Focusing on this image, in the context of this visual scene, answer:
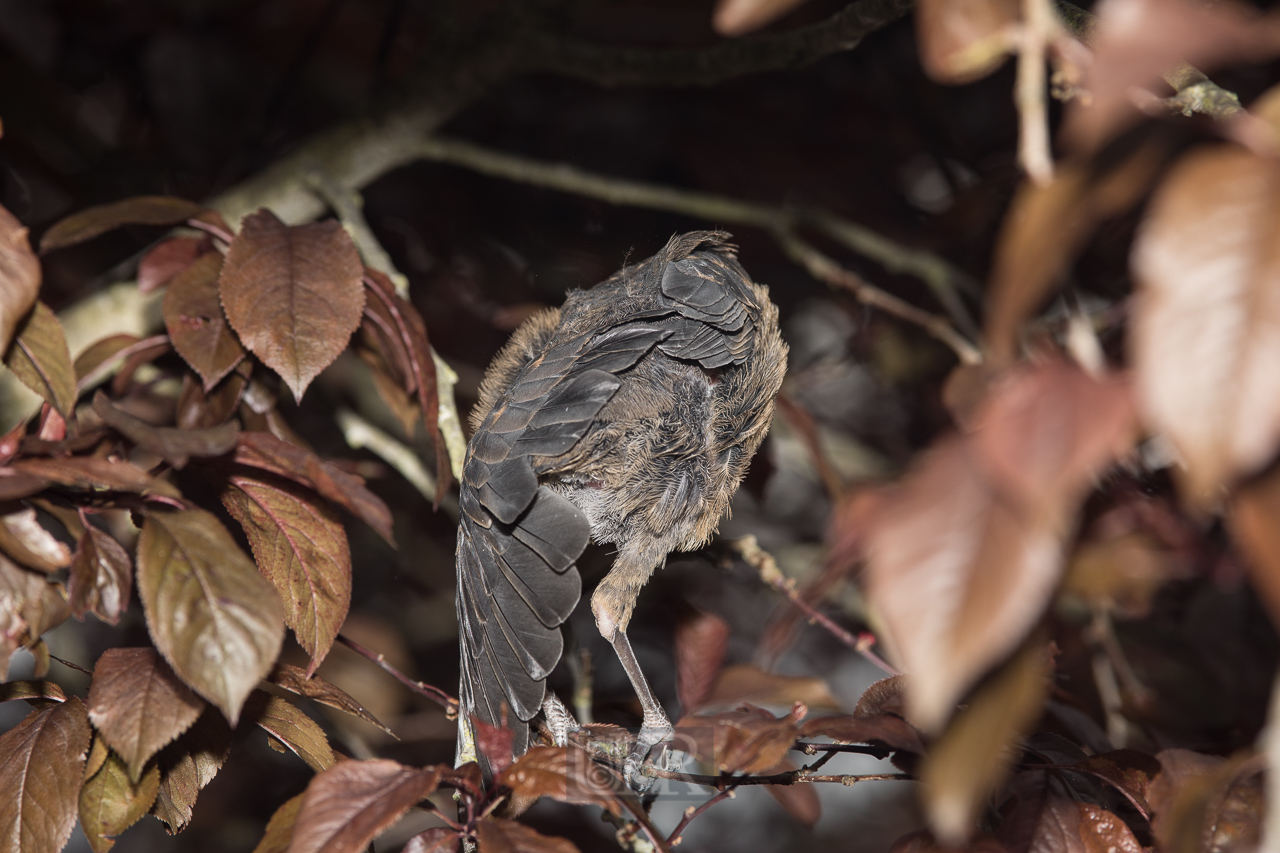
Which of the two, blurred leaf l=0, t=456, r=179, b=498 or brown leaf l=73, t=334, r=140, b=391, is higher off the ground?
blurred leaf l=0, t=456, r=179, b=498

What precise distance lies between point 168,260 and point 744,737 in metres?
1.07

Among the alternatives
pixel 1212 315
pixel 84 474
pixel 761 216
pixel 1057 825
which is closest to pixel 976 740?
pixel 1212 315

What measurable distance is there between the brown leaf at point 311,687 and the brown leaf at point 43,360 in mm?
379

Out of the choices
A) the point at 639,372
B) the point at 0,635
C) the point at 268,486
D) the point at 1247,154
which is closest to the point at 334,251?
the point at 268,486

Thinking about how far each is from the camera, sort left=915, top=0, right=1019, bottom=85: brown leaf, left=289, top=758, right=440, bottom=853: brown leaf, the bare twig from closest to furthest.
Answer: left=915, top=0, right=1019, bottom=85: brown leaf
left=289, top=758, right=440, bottom=853: brown leaf
the bare twig

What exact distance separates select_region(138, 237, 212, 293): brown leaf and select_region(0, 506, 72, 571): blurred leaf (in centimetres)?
51

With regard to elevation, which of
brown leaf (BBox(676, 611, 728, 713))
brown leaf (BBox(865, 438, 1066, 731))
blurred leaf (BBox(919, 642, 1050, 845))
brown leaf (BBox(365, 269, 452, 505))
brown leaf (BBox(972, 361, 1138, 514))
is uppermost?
brown leaf (BBox(972, 361, 1138, 514))

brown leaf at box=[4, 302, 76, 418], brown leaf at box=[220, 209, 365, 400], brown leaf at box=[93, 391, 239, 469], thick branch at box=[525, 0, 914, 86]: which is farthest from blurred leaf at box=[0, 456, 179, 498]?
thick branch at box=[525, 0, 914, 86]

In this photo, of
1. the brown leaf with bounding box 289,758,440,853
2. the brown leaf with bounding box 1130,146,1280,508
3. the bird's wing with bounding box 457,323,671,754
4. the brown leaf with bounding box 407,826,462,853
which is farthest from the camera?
the bird's wing with bounding box 457,323,671,754

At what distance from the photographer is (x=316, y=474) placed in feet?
2.88

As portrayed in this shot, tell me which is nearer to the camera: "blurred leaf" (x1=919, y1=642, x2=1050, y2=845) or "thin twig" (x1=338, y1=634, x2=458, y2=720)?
"blurred leaf" (x1=919, y1=642, x2=1050, y2=845)

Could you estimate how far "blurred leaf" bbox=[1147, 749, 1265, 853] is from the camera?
60cm

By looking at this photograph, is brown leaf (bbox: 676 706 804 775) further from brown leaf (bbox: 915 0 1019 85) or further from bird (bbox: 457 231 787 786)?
brown leaf (bbox: 915 0 1019 85)

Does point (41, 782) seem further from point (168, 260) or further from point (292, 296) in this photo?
point (168, 260)
